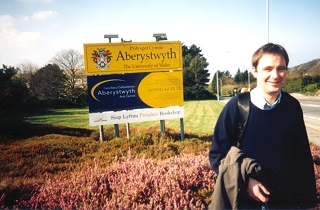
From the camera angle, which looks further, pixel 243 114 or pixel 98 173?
pixel 98 173

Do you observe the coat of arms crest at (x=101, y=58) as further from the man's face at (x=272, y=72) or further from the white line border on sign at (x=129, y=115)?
the man's face at (x=272, y=72)

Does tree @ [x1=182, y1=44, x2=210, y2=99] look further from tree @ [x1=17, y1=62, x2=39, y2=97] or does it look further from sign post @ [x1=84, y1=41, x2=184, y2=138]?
tree @ [x1=17, y1=62, x2=39, y2=97]

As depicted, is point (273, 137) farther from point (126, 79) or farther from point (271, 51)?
point (126, 79)

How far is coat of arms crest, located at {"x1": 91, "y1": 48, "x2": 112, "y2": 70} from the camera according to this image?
5.86 m

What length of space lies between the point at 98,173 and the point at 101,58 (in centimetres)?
372

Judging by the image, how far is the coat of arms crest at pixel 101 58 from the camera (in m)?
5.86

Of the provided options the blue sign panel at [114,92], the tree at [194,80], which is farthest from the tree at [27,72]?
the tree at [194,80]

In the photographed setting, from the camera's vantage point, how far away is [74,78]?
17.8 metres

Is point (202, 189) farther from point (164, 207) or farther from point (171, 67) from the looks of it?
point (171, 67)

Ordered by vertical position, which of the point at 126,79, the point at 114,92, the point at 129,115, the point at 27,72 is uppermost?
the point at 27,72

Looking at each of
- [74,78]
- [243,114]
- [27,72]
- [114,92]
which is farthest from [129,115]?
[74,78]

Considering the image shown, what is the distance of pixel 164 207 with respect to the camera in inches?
99.2

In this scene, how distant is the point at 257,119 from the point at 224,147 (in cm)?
37

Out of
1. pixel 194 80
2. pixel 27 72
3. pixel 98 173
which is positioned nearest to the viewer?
pixel 98 173
